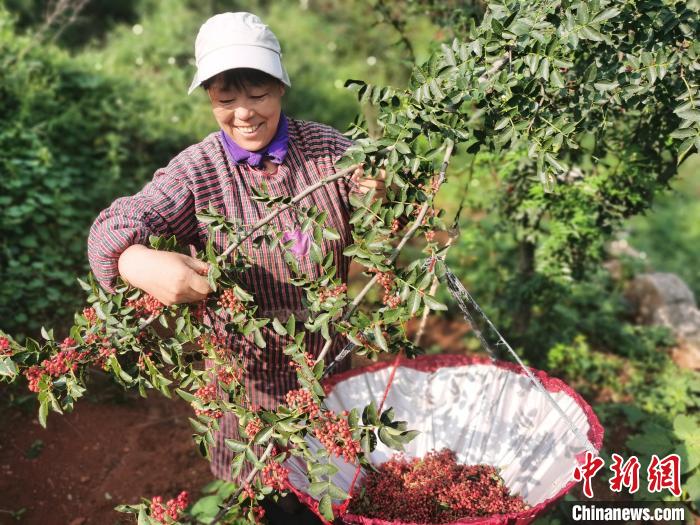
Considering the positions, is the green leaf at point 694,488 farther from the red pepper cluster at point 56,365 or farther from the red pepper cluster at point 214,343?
the red pepper cluster at point 56,365

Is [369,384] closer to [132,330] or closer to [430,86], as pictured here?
[132,330]

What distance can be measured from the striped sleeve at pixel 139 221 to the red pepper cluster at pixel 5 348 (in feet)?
0.90

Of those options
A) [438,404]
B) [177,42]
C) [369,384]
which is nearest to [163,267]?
[369,384]

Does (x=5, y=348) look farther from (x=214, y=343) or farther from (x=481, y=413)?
(x=481, y=413)

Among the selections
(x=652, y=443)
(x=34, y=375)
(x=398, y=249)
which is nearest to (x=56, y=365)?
(x=34, y=375)

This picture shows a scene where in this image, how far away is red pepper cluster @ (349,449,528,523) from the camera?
6.31 ft

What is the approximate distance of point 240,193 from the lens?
1.81 m

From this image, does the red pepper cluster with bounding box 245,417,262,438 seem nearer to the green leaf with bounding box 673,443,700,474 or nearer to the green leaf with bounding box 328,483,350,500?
the green leaf with bounding box 328,483,350,500

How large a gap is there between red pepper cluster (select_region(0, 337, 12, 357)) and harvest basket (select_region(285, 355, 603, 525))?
89 cm

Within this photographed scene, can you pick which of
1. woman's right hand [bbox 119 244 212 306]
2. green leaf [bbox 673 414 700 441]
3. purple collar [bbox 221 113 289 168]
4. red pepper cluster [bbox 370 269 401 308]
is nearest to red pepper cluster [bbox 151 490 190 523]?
woman's right hand [bbox 119 244 212 306]

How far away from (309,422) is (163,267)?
539mm

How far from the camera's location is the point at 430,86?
5.18 ft

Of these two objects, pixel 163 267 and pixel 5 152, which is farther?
pixel 5 152

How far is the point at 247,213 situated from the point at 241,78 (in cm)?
38
